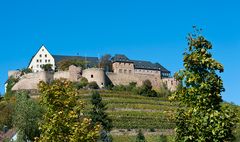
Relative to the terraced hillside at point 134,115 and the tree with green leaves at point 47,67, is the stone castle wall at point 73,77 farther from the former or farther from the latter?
the terraced hillside at point 134,115

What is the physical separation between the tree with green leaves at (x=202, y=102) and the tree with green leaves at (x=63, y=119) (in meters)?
6.33

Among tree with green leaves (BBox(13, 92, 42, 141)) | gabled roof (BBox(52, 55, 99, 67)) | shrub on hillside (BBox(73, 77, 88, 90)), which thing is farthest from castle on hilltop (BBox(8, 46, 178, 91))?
Answer: tree with green leaves (BBox(13, 92, 42, 141))

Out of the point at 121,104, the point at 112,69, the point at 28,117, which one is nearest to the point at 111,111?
the point at 121,104

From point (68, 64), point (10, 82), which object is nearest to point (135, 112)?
point (68, 64)

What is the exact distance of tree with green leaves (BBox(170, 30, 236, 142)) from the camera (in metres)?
14.5

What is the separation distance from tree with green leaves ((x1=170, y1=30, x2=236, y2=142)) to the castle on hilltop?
111013mm

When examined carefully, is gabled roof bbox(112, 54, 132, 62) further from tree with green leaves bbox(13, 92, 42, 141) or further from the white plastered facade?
tree with green leaves bbox(13, 92, 42, 141)

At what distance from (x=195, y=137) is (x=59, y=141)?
297 inches

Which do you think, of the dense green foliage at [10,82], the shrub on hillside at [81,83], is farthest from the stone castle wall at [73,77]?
the shrub on hillside at [81,83]

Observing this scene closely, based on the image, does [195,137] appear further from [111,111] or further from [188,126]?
[111,111]

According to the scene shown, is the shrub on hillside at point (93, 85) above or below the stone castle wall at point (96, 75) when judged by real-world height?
below

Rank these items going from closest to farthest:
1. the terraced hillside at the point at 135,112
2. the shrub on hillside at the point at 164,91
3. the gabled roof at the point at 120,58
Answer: the terraced hillside at the point at 135,112
the shrub on hillside at the point at 164,91
the gabled roof at the point at 120,58

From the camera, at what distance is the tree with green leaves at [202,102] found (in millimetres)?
14484

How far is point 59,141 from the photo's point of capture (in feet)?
68.9
